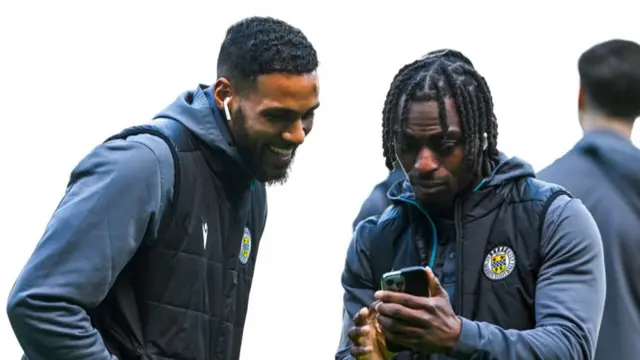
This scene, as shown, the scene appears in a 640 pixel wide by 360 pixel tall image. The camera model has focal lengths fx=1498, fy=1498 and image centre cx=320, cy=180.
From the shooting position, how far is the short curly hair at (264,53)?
15.5 ft

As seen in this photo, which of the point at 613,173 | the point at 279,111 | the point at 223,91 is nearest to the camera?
the point at 279,111

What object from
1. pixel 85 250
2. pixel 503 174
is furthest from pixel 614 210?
pixel 85 250

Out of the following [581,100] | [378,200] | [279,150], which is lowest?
[378,200]

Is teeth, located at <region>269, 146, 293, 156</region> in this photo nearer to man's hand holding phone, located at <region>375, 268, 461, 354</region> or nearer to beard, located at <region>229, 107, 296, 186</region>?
beard, located at <region>229, 107, 296, 186</region>

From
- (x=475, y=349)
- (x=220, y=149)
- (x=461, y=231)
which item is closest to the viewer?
(x=475, y=349)

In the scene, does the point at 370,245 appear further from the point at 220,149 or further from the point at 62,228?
the point at 62,228

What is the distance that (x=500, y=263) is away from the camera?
167 inches

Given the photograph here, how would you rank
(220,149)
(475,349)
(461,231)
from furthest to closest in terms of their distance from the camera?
(220,149) < (461,231) < (475,349)

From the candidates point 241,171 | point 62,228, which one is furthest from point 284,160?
point 62,228

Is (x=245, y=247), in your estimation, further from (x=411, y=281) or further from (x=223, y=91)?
(x=411, y=281)

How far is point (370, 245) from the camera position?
4.49m

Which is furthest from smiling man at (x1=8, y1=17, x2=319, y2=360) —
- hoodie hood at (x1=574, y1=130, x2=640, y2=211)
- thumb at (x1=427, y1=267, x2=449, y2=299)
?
hoodie hood at (x1=574, y1=130, x2=640, y2=211)

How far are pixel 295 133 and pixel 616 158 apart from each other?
1495mm

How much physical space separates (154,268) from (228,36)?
87cm
